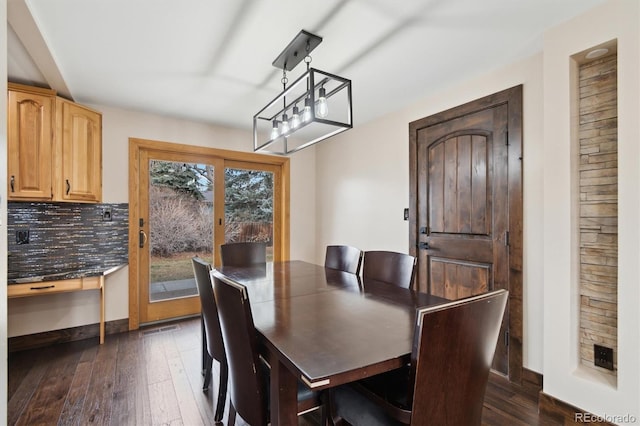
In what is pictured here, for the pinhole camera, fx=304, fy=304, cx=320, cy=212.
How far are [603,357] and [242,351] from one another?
6.56 ft

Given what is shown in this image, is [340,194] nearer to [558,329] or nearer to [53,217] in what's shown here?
[558,329]

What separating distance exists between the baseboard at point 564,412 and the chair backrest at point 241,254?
2329mm

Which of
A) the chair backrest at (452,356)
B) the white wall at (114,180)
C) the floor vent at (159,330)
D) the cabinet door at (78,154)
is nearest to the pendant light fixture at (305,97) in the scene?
the chair backrest at (452,356)

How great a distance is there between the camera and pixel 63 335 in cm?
292

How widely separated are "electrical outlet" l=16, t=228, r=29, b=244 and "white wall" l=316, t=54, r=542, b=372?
10.3 ft

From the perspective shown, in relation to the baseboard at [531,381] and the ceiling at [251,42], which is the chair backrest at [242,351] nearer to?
the ceiling at [251,42]

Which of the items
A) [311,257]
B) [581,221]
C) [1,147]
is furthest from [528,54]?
[311,257]

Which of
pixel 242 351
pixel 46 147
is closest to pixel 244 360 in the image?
pixel 242 351

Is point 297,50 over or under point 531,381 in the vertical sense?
over

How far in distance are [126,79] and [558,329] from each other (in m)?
3.58

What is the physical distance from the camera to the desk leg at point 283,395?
1.08 metres

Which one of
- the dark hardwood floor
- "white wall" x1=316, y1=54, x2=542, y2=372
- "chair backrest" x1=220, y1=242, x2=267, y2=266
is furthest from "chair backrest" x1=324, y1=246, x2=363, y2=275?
the dark hardwood floor

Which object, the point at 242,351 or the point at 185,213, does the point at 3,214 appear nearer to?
the point at 242,351

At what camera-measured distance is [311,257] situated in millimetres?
4500
